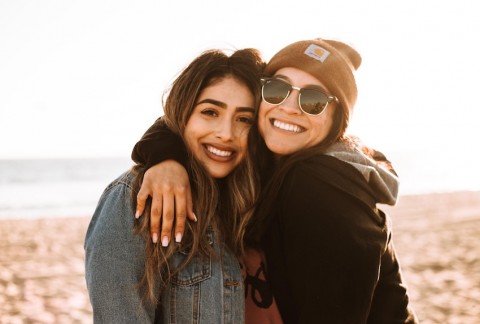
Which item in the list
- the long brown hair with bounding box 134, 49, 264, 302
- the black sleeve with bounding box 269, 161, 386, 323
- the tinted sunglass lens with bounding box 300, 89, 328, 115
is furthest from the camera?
the tinted sunglass lens with bounding box 300, 89, 328, 115

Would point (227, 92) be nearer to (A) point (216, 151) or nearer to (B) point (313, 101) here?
(A) point (216, 151)

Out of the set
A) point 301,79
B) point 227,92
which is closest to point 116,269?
point 227,92

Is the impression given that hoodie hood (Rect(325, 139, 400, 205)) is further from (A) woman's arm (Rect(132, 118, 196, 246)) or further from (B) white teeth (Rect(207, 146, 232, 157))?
(A) woman's arm (Rect(132, 118, 196, 246))

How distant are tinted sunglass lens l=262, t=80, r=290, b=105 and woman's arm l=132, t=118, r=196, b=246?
625 millimetres

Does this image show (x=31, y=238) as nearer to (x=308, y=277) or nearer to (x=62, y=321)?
(x=62, y=321)

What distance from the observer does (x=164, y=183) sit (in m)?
2.48

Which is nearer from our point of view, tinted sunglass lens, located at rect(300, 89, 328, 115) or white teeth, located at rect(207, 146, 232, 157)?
tinted sunglass lens, located at rect(300, 89, 328, 115)

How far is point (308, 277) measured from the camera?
2275 mm

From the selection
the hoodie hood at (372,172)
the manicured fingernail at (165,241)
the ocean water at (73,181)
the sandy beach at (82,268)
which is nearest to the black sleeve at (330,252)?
the hoodie hood at (372,172)

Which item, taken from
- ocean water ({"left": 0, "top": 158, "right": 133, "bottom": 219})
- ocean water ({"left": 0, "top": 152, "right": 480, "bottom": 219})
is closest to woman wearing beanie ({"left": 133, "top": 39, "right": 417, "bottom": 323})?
ocean water ({"left": 0, "top": 152, "right": 480, "bottom": 219})

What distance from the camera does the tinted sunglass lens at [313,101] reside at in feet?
9.16

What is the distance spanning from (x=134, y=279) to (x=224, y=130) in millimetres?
1067

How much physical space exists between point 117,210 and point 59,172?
39.8m

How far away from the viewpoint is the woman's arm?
238cm
